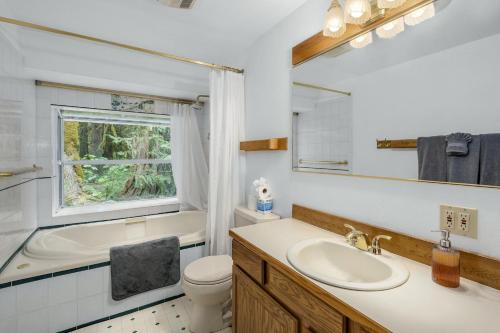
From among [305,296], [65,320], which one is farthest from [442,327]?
[65,320]

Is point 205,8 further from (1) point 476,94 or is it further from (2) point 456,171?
(2) point 456,171

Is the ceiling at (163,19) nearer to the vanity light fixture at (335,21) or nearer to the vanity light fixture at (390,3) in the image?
the vanity light fixture at (335,21)

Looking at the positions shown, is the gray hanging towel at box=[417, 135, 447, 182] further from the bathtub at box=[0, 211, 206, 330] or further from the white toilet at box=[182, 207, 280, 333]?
the bathtub at box=[0, 211, 206, 330]

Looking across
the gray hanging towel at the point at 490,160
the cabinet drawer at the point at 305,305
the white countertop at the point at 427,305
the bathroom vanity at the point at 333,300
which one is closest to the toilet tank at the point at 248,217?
A: the bathroom vanity at the point at 333,300

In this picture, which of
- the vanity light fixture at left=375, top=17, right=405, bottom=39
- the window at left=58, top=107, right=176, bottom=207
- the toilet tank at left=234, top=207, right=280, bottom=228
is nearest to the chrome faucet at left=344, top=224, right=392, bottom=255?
the toilet tank at left=234, top=207, right=280, bottom=228

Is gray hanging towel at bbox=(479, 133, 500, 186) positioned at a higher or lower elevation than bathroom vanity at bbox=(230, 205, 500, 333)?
higher

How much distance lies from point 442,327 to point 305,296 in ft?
1.36

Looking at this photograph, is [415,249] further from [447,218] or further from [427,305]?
[427,305]

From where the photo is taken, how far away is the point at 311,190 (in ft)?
5.22

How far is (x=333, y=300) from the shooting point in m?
0.76

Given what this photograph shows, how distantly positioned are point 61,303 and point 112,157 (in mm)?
1736

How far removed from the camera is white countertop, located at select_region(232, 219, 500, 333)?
622 millimetres

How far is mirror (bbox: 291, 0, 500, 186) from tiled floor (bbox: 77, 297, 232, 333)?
63.3 inches

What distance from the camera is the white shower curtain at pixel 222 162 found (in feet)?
7.09
